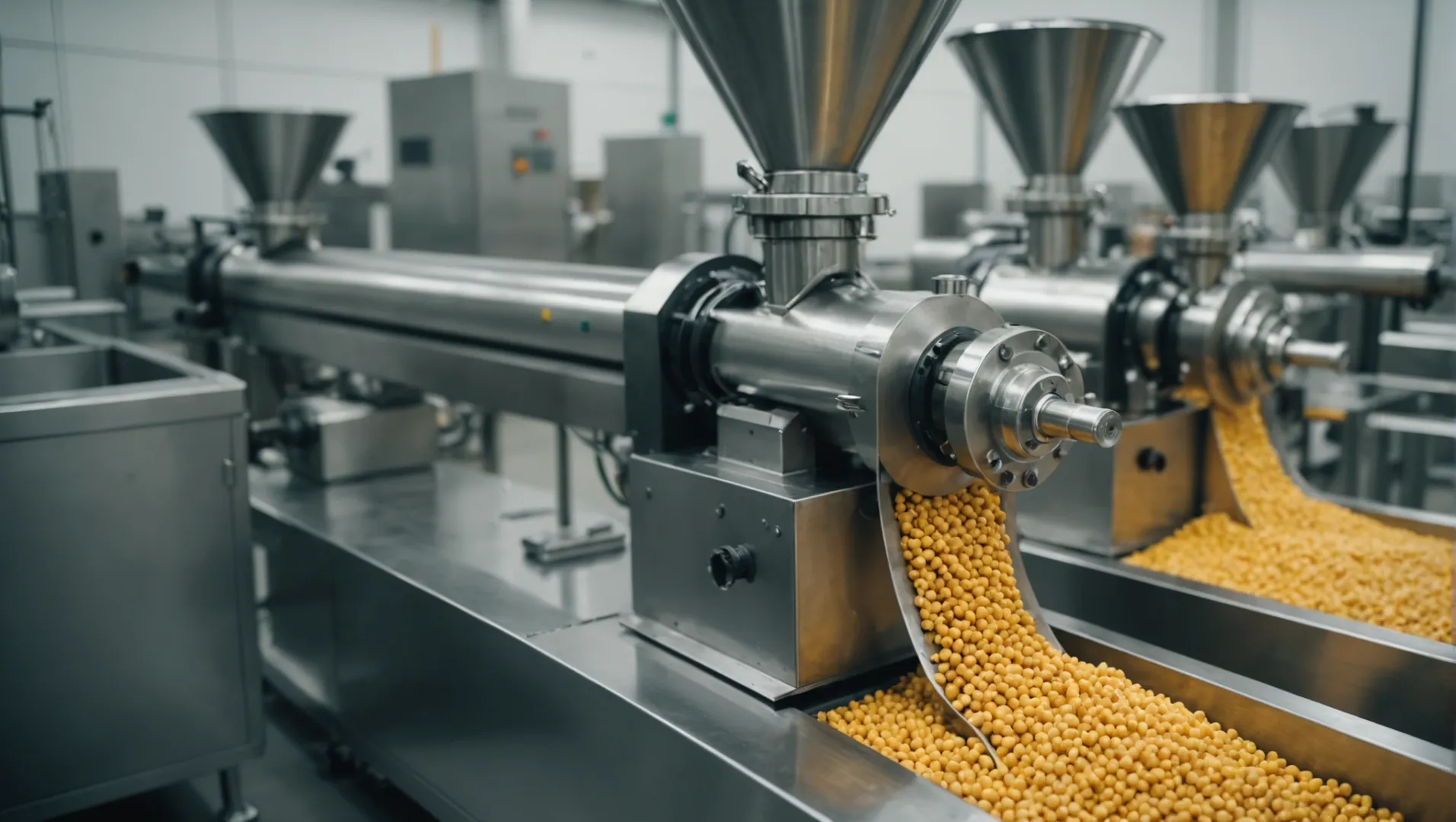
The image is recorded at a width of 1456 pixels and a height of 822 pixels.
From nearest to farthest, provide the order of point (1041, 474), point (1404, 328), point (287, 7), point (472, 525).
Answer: point (1041, 474) < point (472, 525) < point (1404, 328) < point (287, 7)

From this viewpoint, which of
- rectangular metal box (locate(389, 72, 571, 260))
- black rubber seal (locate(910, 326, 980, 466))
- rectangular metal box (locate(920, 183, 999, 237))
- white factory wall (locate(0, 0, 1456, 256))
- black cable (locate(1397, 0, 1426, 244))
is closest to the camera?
black rubber seal (locate(910, 326, 980, 466))

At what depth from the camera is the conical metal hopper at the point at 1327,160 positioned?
121 inches

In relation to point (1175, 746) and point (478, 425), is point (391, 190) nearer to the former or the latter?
point (478, 425)

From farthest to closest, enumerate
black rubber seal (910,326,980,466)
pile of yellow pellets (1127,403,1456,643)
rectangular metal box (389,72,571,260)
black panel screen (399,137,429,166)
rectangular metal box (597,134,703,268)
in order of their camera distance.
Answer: rectangular metal box (597,134,703,268) < black panel screen (399,137,429,166) < rectangular metal box (389,72,571,260) < pile of yellow pellets (1127,403,1456,643) < black rubber seal (910,326,980,466)

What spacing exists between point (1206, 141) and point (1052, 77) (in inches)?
13.7

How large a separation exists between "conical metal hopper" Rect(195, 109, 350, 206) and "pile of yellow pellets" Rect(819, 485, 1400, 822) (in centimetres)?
198

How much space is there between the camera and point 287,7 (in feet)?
18.7

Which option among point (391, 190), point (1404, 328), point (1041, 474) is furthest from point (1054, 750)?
point (391, 190)

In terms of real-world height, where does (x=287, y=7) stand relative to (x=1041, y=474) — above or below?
above

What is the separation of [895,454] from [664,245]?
131 inches

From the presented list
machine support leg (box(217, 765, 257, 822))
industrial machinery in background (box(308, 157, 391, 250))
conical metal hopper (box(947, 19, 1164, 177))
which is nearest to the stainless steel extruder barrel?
conical metal hopper (box(947, 19, 1164, 177))

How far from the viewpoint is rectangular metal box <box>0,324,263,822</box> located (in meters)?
1.64

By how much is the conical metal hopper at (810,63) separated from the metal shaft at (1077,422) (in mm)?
400

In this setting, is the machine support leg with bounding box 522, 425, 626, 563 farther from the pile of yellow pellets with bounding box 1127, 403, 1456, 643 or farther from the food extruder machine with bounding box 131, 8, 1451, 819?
the pile of yellow pellets with bounding box 1127, 403, 1456, 643
